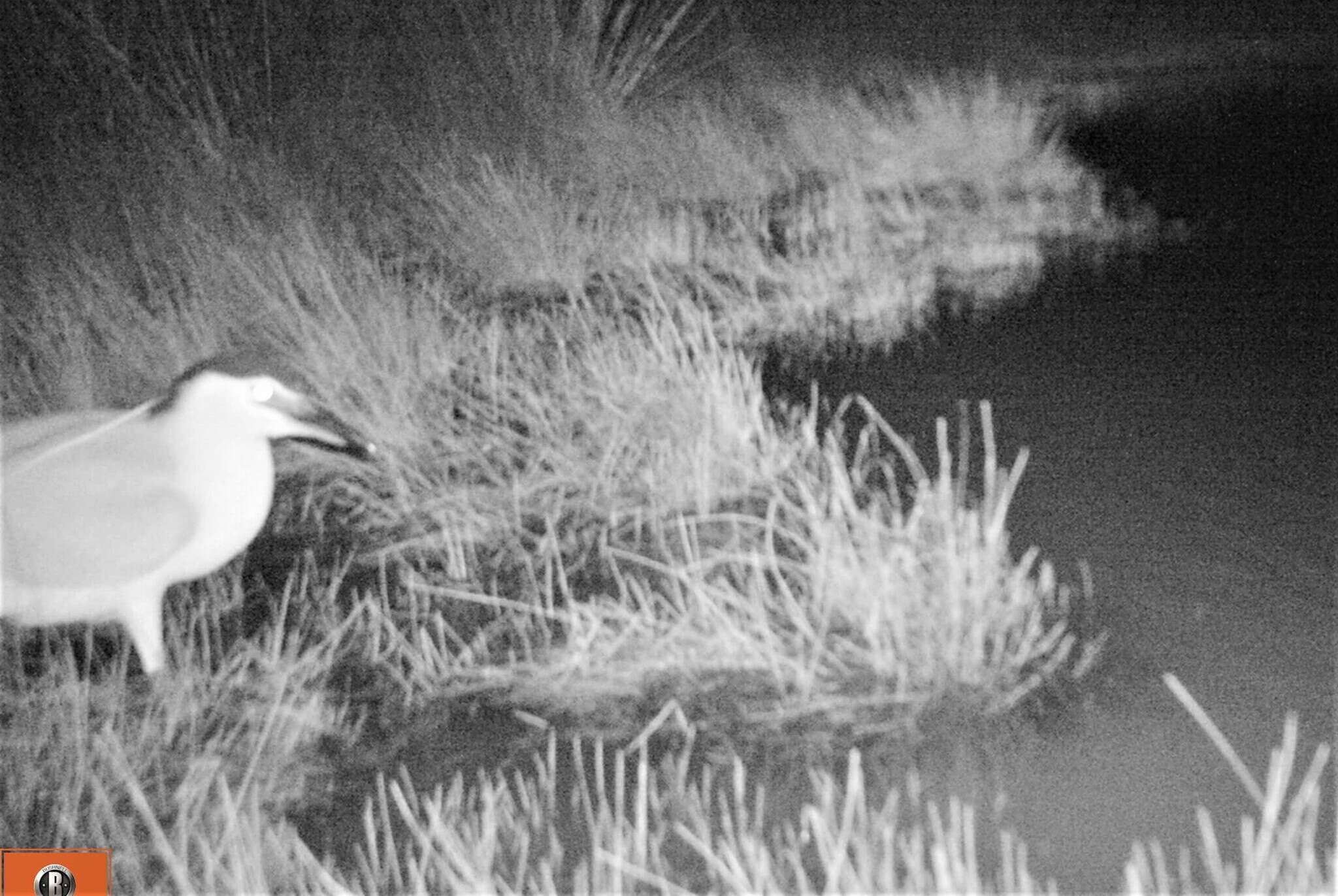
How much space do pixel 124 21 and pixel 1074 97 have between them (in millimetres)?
2165

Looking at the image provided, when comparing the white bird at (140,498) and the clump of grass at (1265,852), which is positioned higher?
the white bird at (140,498)

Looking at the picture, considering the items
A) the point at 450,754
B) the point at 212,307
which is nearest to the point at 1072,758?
the point at 450,754

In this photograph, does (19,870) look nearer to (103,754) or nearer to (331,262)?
(103,754)

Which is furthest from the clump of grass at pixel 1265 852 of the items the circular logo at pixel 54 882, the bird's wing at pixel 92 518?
the bird's wing at pixel 92 518

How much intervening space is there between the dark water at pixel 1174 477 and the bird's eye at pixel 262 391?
0.85 m

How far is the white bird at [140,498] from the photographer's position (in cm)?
173

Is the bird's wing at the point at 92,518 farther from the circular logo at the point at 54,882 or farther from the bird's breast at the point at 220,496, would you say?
the circular logo at the point at 54,882

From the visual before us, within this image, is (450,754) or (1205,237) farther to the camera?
(1205,237)

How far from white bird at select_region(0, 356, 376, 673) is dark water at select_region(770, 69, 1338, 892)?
89 centimetres

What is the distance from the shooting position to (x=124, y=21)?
3.37m

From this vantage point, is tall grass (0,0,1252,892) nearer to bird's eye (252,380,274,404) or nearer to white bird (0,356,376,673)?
white bird (0,356,376,673)

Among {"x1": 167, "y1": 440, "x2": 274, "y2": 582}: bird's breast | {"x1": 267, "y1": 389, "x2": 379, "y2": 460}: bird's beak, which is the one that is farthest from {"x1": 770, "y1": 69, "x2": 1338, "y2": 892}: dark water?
{"x1": 167, "y1": 440, "x2": 274, "y2": 582}: bird's breast

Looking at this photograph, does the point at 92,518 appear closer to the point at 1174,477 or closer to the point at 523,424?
the point at 523,424

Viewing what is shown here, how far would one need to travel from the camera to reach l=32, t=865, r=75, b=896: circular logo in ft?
4.75
